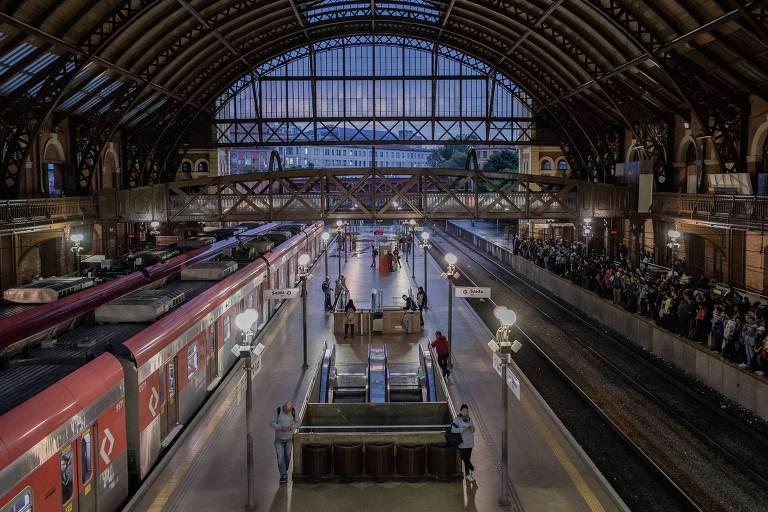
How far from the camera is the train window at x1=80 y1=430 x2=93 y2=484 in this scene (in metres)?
9.61

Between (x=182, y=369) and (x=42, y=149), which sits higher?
(x=42, y=149)

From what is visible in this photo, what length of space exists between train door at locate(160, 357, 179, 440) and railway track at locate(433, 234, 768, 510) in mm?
8418

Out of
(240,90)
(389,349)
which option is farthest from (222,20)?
(389,349)

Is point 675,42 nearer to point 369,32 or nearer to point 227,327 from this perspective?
point 227,327

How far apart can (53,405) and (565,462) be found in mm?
8836

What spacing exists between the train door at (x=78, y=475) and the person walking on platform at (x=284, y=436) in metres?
3.12

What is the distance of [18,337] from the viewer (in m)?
12.6

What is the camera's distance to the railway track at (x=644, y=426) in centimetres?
1298

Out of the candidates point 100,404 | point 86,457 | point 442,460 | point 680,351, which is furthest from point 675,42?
point 86,457

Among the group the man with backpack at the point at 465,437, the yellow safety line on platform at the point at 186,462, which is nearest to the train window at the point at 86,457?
the yellow safety line on platform at the point at 186,462

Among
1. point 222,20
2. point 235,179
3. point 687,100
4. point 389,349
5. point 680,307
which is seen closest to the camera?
point 680,307

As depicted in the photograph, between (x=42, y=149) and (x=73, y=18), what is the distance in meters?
8.64

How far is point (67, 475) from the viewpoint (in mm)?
9133

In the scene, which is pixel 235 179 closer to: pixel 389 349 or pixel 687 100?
pixel 389 349
